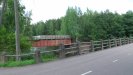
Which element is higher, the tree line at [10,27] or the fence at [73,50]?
the tree line at [10,27]

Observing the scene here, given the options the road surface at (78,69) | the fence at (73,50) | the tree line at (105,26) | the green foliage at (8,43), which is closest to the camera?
the road surface at (78,69)

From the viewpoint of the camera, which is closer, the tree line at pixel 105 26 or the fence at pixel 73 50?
the fence at pixel 73 50

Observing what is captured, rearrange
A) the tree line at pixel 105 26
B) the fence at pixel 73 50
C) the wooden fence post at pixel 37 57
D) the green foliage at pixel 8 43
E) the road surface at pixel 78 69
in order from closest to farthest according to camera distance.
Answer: the road surface at pixel 78 69 → the wooden fence post at pixel 37 57 → the fence at pixel 73 50 → the green foliage at pixel 8 43 → the tree line at pixel 105 26

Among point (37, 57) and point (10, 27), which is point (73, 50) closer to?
point (37, 57)

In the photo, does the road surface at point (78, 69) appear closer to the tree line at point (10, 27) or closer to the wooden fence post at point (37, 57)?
the wooden fence post at point (37, 57)

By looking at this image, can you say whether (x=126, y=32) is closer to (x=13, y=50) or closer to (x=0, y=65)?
(x=13, y=50)

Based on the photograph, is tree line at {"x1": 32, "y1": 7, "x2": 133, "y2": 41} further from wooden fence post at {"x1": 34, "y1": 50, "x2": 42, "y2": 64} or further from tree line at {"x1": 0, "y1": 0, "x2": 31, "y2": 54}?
wooden fence post at {"x1": 34, "y1": 50, "x2": 42, "y2": 64}

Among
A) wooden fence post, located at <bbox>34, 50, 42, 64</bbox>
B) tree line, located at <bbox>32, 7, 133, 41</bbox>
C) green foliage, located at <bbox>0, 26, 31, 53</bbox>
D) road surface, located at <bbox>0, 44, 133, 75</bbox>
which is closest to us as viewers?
road surface, located at <bbox>0, 44, 133, 75</bbox>

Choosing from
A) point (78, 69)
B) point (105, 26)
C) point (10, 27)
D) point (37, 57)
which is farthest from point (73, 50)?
point (105, 26)

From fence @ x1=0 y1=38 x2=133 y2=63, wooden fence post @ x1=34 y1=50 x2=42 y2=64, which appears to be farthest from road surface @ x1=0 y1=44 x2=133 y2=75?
fence @ x1=0 y1=38 x2=133 y2=63

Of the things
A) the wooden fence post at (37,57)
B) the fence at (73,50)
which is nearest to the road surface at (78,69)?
the wooden fence post at (37,57)

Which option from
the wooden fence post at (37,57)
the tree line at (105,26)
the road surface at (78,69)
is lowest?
the road surface at (78,69)

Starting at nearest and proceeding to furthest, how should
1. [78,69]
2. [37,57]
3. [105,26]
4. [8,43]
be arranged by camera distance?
[78,69] → [37,57] → [8,43] → [105,26]

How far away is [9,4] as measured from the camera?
157 feet
